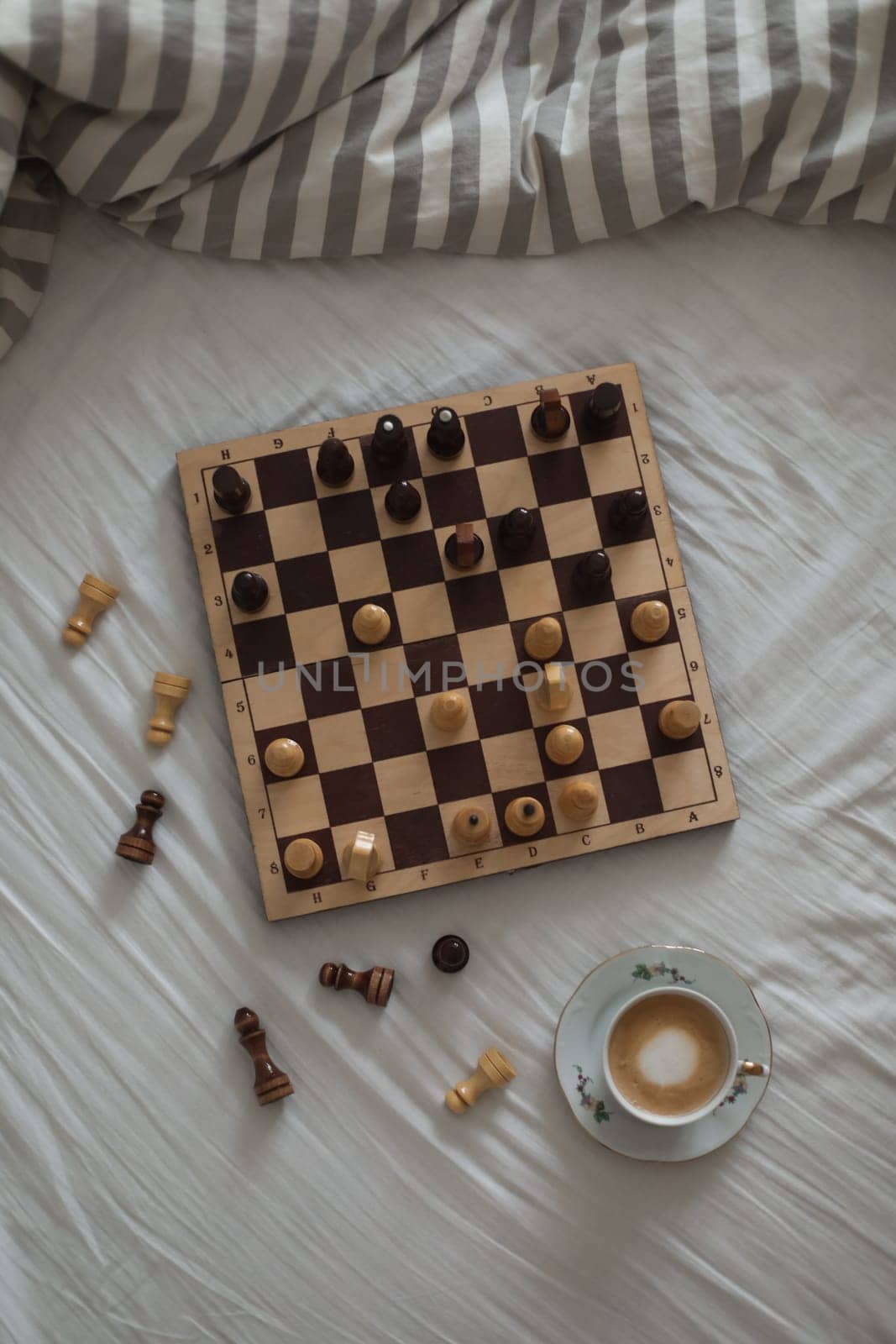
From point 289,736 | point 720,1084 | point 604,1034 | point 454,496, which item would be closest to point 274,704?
point 289,736

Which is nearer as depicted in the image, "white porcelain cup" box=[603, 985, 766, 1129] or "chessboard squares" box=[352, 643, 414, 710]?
"white porcelain cup" box=[603, 985, 766, 1129]

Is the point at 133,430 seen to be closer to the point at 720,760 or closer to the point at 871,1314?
the point at 720,760

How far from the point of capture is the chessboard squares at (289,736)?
1264 millimetres

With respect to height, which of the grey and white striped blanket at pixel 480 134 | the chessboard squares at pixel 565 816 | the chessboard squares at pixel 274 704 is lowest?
the chessboard squares at pixel 565 816

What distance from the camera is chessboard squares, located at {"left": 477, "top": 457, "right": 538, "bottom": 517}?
1.30 m

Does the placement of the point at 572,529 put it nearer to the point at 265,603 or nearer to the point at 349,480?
the point at 349,480

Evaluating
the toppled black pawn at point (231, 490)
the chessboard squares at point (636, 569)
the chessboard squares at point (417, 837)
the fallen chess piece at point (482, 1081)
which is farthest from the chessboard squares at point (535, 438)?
the fallen chess piece at point (482, 1081)

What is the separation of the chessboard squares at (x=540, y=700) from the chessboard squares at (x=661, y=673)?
0.27ft

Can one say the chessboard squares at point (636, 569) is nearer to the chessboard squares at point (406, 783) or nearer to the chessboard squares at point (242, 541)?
the chessboard squares at point (406, 783)

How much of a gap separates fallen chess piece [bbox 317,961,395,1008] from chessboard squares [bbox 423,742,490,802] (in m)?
0.23

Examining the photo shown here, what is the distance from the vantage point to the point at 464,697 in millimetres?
1244

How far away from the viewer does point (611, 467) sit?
4.27ft

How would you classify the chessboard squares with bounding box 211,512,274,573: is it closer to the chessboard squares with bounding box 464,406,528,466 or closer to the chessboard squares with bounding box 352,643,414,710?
the chessboard squares with bounding box 352,643,414,710

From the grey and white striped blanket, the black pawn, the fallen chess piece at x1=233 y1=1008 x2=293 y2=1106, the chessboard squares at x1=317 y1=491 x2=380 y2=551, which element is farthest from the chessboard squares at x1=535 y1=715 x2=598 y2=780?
the grey and white striped blanket
